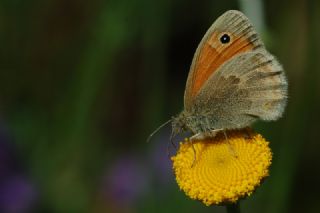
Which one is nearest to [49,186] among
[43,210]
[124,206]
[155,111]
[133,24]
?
[43,210]

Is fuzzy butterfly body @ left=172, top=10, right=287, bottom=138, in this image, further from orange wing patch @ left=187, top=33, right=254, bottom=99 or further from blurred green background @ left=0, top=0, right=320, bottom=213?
blurred green background @ left=0, top=0, right=320, bottom=213

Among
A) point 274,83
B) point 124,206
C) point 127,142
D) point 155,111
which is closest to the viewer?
point 274,83

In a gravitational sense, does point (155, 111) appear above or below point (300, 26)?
→ below

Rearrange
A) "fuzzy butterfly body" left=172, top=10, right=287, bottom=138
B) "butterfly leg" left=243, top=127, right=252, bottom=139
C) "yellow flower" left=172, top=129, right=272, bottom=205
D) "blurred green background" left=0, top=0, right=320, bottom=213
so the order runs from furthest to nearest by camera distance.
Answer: "blurred green background" left=0, top=0, right=320, bottom=213
"fuzzy butterfly body" left=172, top=10, right=287, bottom=138
"butterfly leg" left=243, top=127, right=252, bottom=139
"yellow flower" left=172, top=129, right=272, bottom=205

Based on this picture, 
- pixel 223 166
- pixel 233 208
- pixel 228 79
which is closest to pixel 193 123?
pixel 228 79

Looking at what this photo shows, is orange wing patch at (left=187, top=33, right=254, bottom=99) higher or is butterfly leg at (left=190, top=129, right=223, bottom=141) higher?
orange wing patch at (left=187, top=33, right=254, bottom=99)

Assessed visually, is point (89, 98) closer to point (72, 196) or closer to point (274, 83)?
point (72, 196)

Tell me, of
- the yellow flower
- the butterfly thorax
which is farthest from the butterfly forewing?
the yellow flower

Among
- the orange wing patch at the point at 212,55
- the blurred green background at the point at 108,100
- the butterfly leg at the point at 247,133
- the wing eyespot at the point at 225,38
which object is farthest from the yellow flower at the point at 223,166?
the blurred green background at the point at 108,100

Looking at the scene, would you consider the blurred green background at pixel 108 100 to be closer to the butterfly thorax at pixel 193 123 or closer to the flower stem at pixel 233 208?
the butterfly thorax at pixel 193 123
